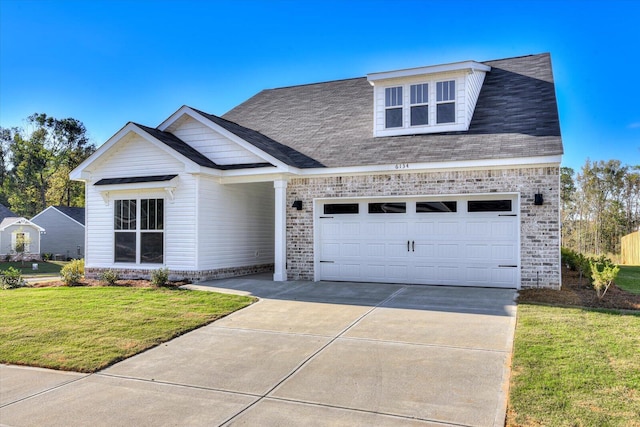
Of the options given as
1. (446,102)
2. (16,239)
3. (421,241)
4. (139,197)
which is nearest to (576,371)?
(421,241)

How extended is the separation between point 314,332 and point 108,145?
935cm

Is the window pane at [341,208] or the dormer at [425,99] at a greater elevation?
the dormer at [425,99]

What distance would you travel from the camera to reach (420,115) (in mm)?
13219

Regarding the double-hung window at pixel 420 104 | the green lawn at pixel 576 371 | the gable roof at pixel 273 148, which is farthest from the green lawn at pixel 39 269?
the green lawn at pixel 576 371

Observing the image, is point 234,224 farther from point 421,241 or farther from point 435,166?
point 435,166

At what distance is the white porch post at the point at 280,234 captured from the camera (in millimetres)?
12585

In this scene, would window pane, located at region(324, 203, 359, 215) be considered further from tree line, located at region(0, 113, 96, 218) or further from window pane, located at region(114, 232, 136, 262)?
tree line, located at region(0, 113, 96, 218)

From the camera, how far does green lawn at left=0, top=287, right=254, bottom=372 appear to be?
6.46 m

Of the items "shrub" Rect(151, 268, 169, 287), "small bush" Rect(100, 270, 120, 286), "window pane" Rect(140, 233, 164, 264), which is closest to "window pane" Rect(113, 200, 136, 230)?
"window pane" Rect(140, 233, 164, 264)

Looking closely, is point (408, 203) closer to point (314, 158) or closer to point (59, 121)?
point (314, 158)

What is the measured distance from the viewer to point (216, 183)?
13219mm

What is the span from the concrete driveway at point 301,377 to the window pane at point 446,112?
6137mm

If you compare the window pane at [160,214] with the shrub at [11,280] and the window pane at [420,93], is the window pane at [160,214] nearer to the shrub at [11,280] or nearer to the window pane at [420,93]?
the shrub at [11,280]

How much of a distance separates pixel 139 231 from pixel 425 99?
8.93 m
